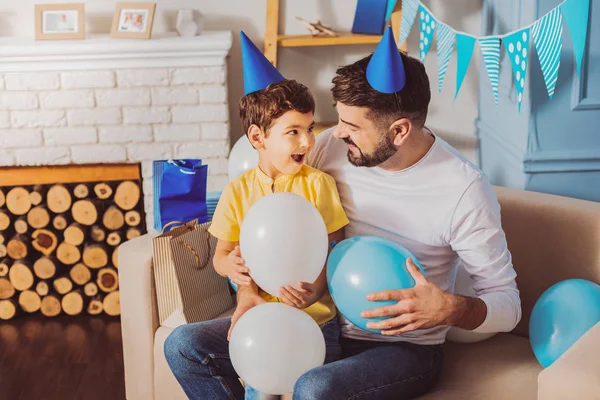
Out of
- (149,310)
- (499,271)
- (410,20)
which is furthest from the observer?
(410,20)

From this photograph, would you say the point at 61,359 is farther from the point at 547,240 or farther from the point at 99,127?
the point at 547,240

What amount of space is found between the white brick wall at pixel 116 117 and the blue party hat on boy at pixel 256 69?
1.29 metres

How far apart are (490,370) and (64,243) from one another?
211 centimetres

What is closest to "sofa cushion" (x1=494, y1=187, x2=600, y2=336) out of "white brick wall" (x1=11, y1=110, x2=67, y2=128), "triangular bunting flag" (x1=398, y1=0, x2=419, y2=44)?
"triangular bunting flag" (x1=398, y1=0, x2=419, y2=44)

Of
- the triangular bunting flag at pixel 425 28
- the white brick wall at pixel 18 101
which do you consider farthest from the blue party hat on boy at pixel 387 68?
the white brick wall at pixel 18 101

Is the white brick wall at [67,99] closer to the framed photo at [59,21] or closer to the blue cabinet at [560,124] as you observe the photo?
the framed photo at [59,21]

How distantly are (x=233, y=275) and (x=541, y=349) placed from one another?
2.49 ft

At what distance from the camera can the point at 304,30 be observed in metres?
3.24

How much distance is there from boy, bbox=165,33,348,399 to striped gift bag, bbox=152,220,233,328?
25cm

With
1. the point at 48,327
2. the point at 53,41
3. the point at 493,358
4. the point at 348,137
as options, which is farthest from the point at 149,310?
the point at 53,41

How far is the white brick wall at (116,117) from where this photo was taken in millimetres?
3029

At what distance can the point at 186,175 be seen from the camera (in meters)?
2.23

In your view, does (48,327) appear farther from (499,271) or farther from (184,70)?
(499,271)

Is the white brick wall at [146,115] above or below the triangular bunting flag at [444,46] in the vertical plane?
below
